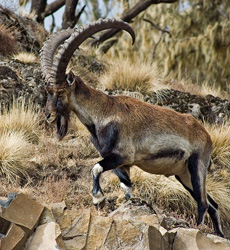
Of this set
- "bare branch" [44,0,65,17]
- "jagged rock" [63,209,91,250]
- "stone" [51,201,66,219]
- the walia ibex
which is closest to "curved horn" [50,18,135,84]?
the walia ibex

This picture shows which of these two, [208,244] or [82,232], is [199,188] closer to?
[208,244]

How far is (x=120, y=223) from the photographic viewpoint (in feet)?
20.5

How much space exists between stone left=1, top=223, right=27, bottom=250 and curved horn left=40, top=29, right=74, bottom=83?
7.73 ft

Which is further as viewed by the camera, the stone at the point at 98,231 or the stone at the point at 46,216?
the stone at the point at 46,216

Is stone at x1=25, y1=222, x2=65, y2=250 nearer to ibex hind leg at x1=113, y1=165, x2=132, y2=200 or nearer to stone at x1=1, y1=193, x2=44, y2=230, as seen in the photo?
stone at x1=1, y1=193, x2=44, y2=230

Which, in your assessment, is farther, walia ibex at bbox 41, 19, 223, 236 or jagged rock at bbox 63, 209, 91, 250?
walia ibex at bbox 41, 19, 223, 236

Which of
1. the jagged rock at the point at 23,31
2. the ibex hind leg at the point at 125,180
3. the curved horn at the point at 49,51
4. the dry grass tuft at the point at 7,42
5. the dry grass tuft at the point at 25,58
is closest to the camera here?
the curved horn at the point at 49,51

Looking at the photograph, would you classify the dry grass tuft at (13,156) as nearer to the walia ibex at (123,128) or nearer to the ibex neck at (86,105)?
the walia ibex at (123,128)

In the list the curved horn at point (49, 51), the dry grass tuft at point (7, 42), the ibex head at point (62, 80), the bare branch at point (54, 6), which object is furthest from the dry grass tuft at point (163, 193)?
the bare branch at point (54, 6)

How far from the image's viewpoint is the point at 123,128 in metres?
7.50

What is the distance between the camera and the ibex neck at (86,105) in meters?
7.52

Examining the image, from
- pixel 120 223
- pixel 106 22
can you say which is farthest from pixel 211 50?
pixel 120 223

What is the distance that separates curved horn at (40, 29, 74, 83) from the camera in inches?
296

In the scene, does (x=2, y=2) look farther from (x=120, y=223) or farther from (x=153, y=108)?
(x=120, y=223)
